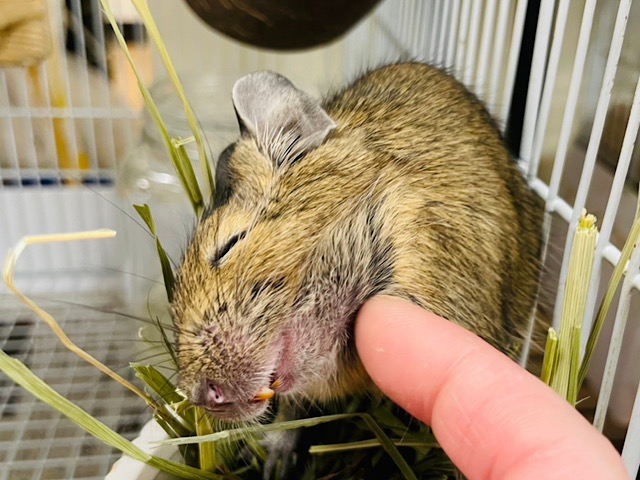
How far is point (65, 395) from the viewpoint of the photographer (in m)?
0.86

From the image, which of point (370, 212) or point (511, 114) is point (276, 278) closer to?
point (370, 212)

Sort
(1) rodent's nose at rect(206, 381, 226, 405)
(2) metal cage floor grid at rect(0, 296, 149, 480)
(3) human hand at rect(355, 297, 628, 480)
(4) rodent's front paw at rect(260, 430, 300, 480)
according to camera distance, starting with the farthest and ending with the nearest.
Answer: (2) metal cage floor grid at rect(0, 296, 149, 480) → (4) rodent's front paw at rect(260, 430, 300, 480) → (1) rodent's nose at rect(206, 381, 226, 405) → (3) human hand at rect(355, 297, 628, 480)

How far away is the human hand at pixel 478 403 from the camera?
0.23m

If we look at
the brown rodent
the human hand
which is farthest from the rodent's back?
the human hand

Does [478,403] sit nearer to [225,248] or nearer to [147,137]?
[225,248]

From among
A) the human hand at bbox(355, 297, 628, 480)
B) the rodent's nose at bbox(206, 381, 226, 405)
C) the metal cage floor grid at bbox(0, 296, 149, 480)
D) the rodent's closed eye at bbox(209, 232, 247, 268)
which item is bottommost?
the metal cage floor grid at bbox(0, 296, 149, 480)

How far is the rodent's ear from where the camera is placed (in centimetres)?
52

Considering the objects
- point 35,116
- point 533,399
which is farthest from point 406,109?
point 35,116

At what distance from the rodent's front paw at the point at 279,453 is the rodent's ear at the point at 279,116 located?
235 millimetres

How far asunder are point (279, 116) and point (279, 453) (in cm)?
28

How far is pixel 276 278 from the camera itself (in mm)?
435

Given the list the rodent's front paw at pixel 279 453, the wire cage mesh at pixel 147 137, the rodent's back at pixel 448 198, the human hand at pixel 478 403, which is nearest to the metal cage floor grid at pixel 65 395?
the wire cage mesh at pixel 147 137

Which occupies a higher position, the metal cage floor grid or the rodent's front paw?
the rodent's front paw

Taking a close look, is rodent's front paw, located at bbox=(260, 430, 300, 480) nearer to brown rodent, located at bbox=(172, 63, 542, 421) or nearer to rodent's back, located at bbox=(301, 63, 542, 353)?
brown rodent, located at bbox=(172, 63, 542, 421)
